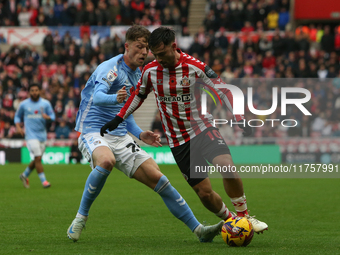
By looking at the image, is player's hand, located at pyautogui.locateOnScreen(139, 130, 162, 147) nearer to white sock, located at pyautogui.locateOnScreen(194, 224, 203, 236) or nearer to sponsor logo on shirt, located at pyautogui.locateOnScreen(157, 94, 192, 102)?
sponsor logo on shirt, located at pyautogui.locateOnScreen(157, 94, 192, 102)

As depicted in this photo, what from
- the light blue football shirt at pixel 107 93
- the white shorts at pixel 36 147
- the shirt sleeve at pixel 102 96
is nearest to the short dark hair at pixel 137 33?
the light blue football shirt at pixel 107 93

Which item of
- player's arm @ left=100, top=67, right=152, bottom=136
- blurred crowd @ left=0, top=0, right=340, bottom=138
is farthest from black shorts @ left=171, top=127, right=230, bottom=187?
blurred crowd @ left=0, top=0, right=340, bottom=138

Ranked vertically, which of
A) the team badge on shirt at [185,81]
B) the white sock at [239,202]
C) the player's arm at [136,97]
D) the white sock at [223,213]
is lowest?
the white sock at [223,213]

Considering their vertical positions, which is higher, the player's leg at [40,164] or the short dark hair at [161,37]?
the short dark hair at [161,37]

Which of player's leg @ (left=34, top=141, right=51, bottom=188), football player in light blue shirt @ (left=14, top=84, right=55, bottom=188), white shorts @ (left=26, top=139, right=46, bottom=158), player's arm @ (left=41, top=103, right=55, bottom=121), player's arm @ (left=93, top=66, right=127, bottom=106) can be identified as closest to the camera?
player's arm @ (left=93, top=66, right=127, bottom=106)

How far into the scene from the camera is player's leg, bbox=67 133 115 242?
583cm

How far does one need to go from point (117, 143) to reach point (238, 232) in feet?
5.45

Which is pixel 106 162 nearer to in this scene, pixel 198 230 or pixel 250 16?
pixel 198 230

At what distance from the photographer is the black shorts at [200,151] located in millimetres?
5621

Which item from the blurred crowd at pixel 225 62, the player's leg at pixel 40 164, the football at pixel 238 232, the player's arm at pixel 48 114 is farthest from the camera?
the blurred crowd at pixel 225 62

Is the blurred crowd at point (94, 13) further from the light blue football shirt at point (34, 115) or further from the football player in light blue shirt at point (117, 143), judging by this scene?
the football player in light blue shirt at point (117, 143)

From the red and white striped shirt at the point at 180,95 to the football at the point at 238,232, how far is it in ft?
3.21

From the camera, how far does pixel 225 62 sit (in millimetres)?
21391

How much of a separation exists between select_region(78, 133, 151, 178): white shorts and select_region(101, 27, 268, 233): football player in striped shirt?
17.0 inches
